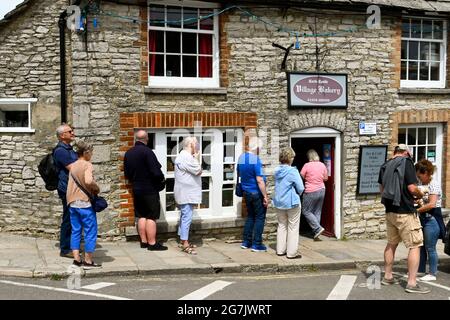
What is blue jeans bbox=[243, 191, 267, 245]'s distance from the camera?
9320 mm

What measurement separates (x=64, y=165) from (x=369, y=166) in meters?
6.34

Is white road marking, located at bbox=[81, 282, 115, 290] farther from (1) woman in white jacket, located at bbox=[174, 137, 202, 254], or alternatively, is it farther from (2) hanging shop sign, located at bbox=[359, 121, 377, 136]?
(2) hanging shop sign, located at bbox=[359, 121, 377, 136]

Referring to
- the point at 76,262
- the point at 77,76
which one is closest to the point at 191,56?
the point at 77,76

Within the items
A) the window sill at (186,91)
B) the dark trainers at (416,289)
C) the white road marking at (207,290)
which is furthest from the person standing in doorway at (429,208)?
the window sill at (186,91)

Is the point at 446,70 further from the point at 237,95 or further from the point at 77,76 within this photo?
the point at 77,76

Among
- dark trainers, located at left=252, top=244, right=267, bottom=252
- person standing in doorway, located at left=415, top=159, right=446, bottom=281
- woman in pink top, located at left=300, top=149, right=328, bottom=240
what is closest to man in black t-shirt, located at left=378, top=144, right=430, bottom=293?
person standing in doorway, located at left=415, top=159, right=446, bottom=281

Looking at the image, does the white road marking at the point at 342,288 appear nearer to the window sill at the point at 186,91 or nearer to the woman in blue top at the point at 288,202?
the woman in blue top at the point at 288,202

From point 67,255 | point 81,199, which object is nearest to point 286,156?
point 81,199

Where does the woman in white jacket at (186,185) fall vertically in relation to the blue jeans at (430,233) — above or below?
above

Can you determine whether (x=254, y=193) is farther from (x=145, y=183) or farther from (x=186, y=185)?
(x=145, y=183)

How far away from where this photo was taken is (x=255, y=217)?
9.48 meters

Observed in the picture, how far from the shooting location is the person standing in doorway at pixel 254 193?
9273mm

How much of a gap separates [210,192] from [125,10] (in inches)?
142

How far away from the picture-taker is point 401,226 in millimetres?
7258
